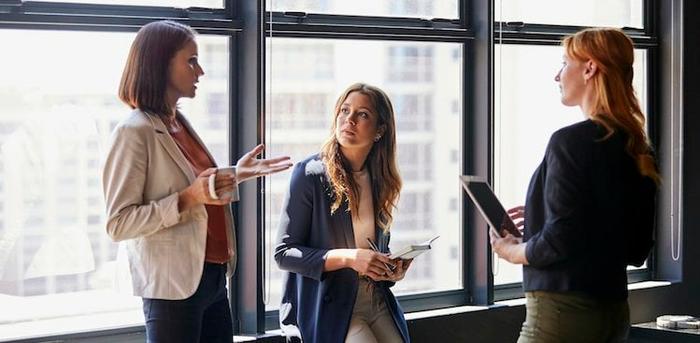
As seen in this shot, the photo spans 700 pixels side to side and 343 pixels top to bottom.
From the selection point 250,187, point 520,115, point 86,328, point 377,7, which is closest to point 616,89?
point 250,187

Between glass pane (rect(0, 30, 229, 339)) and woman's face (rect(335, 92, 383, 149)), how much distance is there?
804mm

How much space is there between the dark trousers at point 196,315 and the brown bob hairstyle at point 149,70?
522 mm

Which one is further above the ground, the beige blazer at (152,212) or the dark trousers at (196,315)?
the beige blazer at (152,212)

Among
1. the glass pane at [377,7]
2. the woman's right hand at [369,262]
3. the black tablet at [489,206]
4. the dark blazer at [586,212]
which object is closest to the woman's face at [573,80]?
the dark blazer at [586,212]

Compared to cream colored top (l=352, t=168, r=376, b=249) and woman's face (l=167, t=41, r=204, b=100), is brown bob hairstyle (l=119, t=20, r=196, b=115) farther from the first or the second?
cream colored top (l=352, t=168, r=376, b=249)

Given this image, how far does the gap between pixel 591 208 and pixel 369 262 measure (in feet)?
3.39

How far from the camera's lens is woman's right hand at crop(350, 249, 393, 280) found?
3.68m

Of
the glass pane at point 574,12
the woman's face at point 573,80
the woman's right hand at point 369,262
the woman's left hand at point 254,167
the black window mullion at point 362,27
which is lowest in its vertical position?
the woman's right hand at point 369,262

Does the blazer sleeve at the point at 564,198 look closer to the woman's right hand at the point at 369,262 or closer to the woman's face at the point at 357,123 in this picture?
the woman's right hand at the point at 369,262

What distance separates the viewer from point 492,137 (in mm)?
5035

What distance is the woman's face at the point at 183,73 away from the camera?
325cm

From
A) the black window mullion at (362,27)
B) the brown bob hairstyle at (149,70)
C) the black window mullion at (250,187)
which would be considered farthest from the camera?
the black window mullion at (362,27)

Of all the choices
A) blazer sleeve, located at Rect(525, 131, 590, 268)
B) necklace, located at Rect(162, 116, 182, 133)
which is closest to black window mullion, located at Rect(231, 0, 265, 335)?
necklace, located at Rect(162, 116, 182, 133)

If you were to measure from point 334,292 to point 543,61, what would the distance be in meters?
2.15
